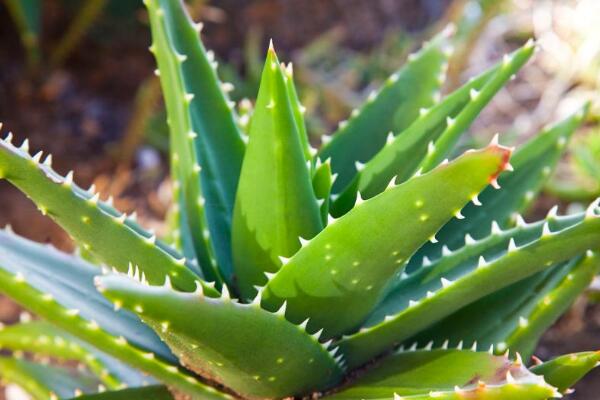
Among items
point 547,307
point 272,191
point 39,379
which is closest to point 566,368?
point 547,307

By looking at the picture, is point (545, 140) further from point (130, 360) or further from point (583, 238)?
point (130, 360)

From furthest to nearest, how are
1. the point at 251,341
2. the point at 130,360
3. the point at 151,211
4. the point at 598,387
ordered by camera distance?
1. the point at 151,211
2. the point at 598,387
3. the point at 130,360
4. the point at 251,341

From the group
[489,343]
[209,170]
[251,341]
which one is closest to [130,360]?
[251,341]

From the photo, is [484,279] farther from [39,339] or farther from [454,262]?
[39,339]

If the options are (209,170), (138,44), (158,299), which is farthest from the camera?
(138,44)

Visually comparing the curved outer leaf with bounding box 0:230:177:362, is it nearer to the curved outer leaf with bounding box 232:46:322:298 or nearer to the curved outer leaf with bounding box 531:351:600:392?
the curved outer leaf with bounding box 232:46:322:298

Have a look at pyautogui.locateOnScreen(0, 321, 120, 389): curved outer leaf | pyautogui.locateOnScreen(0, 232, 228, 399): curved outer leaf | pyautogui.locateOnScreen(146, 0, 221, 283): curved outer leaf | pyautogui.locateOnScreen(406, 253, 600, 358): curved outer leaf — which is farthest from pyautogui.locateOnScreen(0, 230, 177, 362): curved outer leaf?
pyautogui.locateOnScreen(406, 253, 600, 358): curved outer leaf

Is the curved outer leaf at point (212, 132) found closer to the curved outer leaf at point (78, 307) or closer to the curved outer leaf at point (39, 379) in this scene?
the curved outer leaf at point (78, 307)
